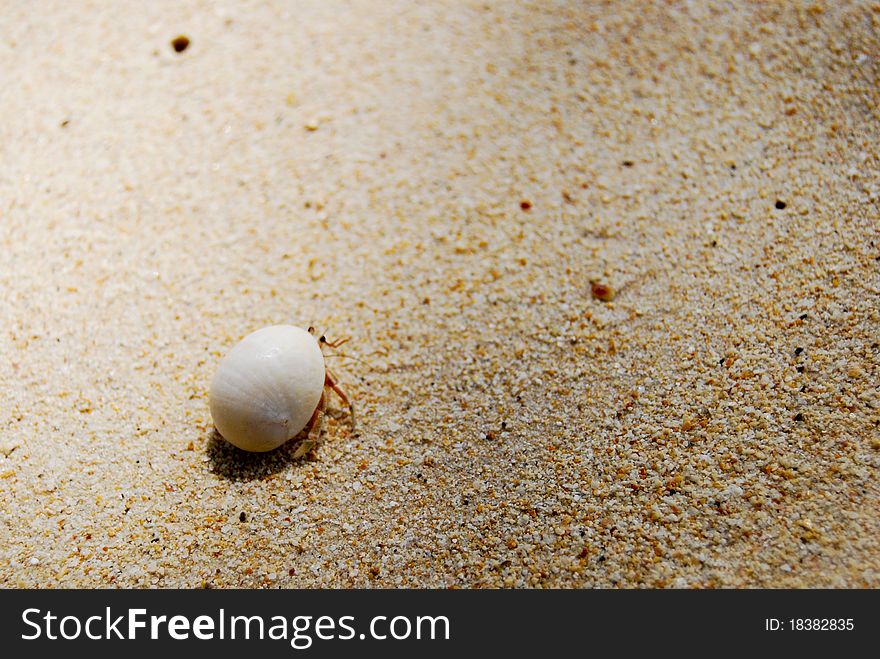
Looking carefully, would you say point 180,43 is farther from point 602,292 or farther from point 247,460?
point 602,292

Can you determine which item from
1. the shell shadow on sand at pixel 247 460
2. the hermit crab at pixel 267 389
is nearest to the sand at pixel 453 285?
the shell shadow on sand at pixel 247 460

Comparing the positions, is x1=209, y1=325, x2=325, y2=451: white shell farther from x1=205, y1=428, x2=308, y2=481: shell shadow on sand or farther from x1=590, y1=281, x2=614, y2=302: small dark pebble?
x1=590, y1=281, x2=614, y2=302: small dark pebble

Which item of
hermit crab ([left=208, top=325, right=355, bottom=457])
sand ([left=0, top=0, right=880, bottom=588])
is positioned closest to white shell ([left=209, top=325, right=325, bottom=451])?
hermit crab ([left=208, top=325, right=355, bottom=457])

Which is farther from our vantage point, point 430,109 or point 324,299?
point 430,109

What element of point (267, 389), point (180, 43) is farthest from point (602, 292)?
point (180, 43)

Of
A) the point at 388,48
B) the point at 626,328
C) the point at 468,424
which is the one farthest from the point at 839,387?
the point at 388,48
